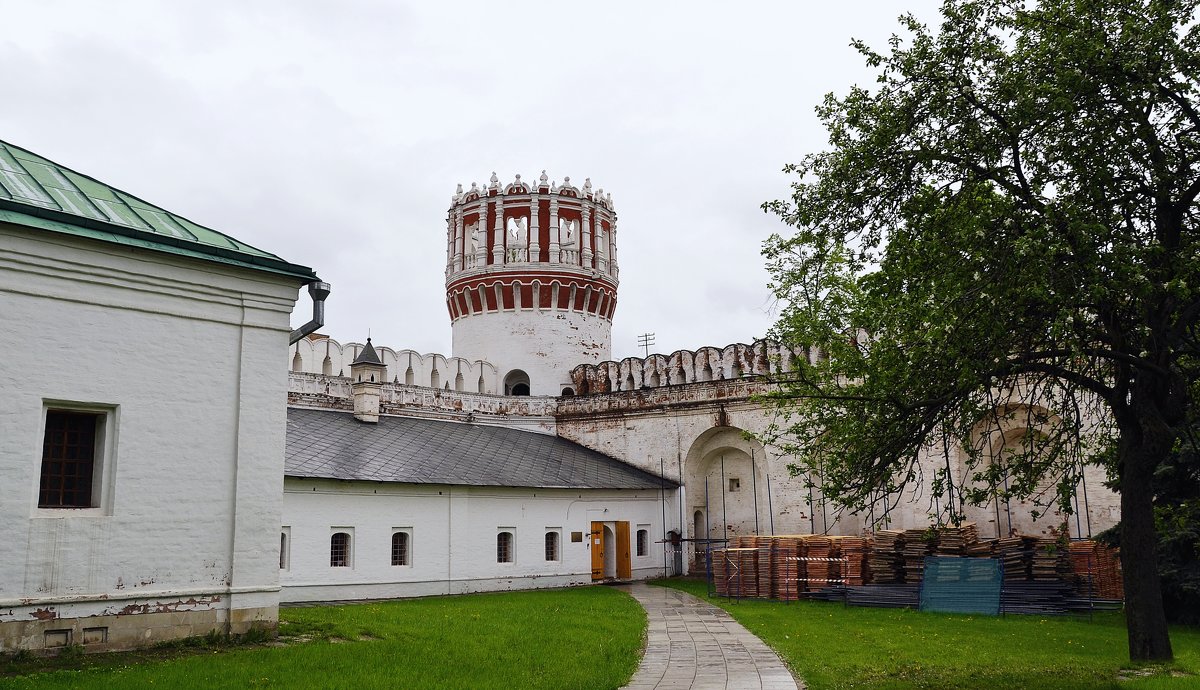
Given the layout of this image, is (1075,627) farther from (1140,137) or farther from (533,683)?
(533,683)

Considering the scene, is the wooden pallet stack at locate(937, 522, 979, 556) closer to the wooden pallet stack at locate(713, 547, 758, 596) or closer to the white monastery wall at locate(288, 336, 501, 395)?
the wooden pallet stack at locate(713, 547, 758, 596)

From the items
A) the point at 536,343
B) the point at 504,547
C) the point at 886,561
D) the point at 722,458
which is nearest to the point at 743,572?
the point at 886,561

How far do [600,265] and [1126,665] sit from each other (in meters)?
24.4

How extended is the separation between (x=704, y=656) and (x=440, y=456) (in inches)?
504

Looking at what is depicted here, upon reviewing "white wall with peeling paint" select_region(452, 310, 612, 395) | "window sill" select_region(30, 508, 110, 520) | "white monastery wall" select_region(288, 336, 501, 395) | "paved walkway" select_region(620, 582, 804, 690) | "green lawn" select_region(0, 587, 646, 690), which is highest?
"white wall with peeling paint" select_region(452, 310, 612, 395)

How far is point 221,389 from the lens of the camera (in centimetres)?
1176

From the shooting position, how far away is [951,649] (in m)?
12.7

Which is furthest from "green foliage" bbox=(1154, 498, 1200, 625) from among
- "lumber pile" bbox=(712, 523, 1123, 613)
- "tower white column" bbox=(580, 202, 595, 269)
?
"tower white column" bbox=(580, 202, 595, 269)

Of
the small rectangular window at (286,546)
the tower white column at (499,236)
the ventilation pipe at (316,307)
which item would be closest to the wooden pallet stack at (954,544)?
the small rectangular window at (286,546)

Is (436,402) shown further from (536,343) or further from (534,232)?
(534,232)

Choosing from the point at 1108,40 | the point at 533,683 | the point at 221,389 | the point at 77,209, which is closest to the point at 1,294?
the point at 77,209

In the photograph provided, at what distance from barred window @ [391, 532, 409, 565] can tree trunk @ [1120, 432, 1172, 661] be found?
50.9 ft

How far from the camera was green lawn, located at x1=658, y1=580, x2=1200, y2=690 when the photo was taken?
10.2 metres

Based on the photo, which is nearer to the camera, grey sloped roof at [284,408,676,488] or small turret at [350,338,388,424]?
grey sloped roof at [284,408,676,488]
